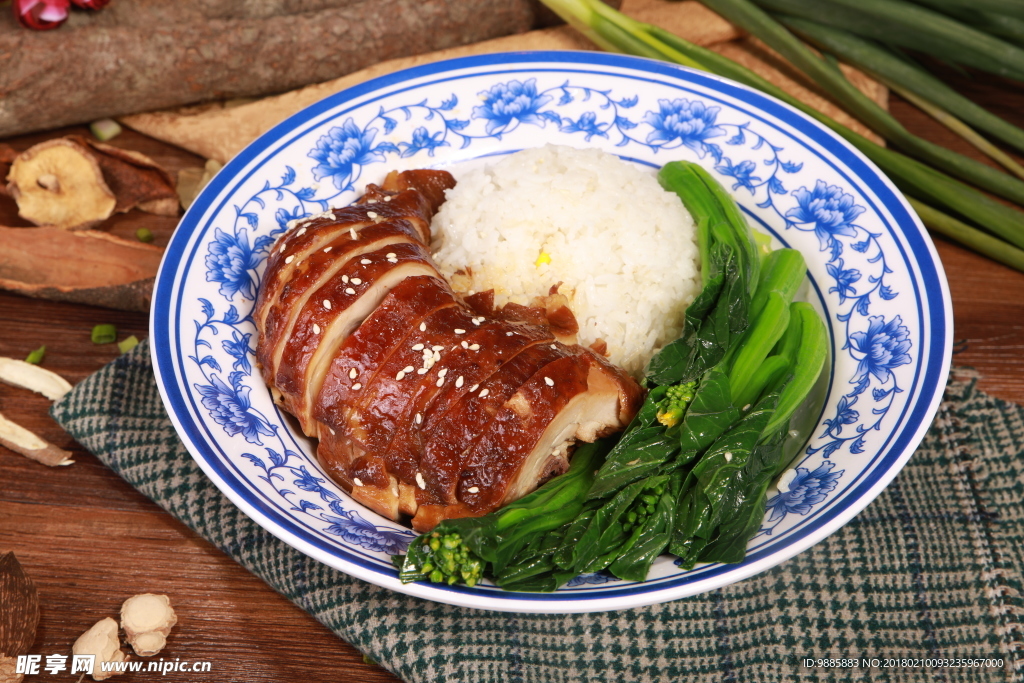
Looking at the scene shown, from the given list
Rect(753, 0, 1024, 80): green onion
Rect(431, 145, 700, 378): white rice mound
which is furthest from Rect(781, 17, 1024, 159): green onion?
Rect(431, 145, 700, 378): white rice mound

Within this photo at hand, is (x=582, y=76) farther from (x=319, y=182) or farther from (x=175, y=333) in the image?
(x=175, y=333)

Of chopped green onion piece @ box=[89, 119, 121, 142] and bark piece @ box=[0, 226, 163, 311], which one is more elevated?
chopped green onion piece @ box=[89, 119, 121, 142]

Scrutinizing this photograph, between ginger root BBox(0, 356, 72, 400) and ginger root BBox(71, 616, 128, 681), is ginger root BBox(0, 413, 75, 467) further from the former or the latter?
ginger root BBox(71, 616, 128, 681)

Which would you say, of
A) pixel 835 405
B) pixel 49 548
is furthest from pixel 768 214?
pixel 49 548

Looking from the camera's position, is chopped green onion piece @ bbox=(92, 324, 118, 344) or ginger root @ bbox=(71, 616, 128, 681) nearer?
ginger root @ bbox=(71, 616, 128, 681)

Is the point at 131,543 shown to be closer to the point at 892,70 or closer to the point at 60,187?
the point at 60,187

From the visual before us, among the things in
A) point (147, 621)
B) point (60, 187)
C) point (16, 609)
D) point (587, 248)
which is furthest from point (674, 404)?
point (60, 187)
